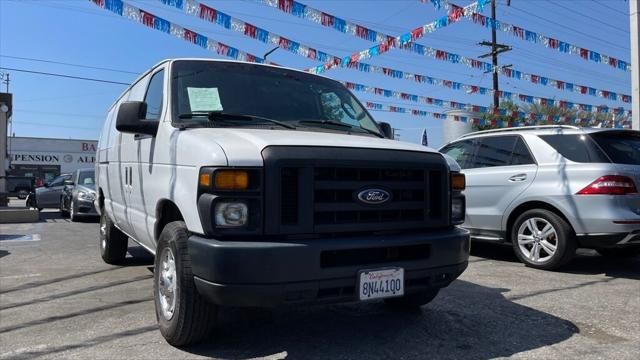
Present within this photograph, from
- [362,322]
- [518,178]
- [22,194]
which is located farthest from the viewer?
[22,194]

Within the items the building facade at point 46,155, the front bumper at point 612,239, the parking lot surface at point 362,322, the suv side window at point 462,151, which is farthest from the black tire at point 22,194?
the front bumper at point 612,239

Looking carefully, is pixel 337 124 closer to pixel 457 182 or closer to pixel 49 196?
pixel 457 182

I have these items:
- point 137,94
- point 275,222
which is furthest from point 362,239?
point 137,94

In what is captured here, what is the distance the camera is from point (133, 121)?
4.12 m

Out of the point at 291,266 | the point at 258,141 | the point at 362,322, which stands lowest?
the point at 362,322

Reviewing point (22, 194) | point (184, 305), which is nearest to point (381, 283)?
point (184, 305)

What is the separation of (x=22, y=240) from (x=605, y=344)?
9.74 metres

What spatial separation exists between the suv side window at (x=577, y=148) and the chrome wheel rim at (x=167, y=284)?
4767mm

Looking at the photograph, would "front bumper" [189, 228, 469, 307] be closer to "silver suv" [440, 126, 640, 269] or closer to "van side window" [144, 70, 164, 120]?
"van side window" [144, 70, 164, 120]

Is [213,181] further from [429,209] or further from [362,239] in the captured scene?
[429,209]

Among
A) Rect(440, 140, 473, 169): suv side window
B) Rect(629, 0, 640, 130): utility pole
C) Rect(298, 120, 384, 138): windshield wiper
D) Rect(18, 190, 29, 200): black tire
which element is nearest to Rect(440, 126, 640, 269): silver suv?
Rect(440, 140, 473, 169): suv side window

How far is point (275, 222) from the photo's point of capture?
126 inches

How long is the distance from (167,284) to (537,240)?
4588mm

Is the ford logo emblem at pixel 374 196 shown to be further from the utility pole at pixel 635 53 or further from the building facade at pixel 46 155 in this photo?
the building facade at pixel 46 155
